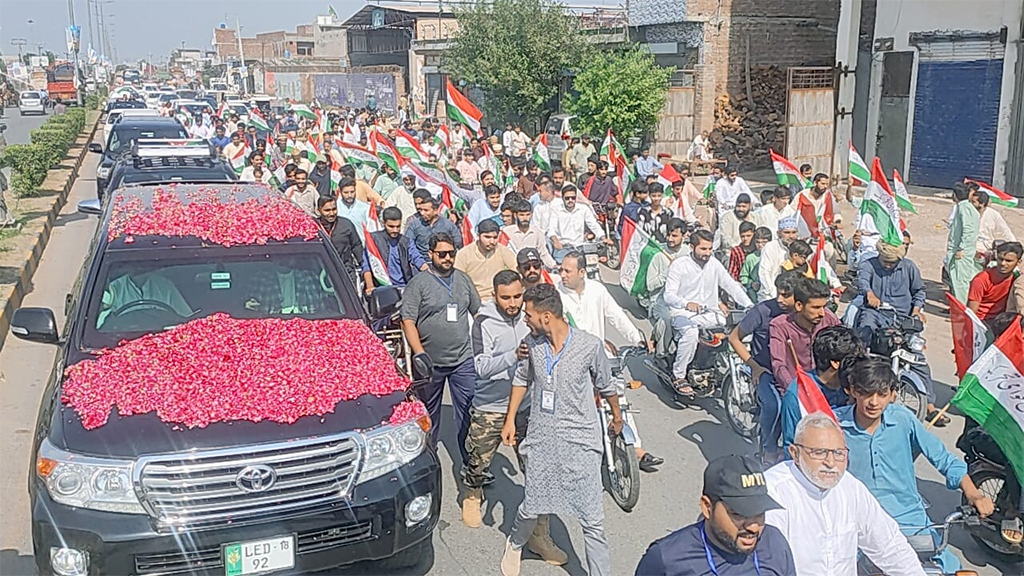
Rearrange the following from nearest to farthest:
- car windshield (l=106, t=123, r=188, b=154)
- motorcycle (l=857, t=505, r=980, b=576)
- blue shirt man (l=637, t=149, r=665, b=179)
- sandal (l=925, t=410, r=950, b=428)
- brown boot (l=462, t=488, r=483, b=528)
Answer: motorcycle (l=857, t=505, r=980, b=576), brown boot (l=462, t=488, r=483, b=528), sandal (l=925, t=410, r=950, b=428), blue shirt man (l=637, t=149, r=665, b=179), car windshield (l=106, t=123, r=188, b=154)

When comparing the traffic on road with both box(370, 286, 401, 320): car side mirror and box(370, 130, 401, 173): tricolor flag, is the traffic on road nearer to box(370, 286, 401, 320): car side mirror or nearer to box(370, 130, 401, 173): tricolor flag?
box(370, 286, 401, 320): car side mirror

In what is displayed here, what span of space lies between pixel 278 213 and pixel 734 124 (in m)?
20.1

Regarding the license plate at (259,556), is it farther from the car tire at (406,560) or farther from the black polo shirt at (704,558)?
the black polo shirt at (704,558)

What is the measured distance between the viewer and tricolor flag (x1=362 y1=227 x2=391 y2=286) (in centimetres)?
898

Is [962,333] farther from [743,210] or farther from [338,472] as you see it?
[743,210]

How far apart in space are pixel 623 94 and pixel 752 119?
375 centimetres

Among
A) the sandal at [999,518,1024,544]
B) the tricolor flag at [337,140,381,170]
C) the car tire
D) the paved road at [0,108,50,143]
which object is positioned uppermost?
the tricolor flag at [337,140,381,170]

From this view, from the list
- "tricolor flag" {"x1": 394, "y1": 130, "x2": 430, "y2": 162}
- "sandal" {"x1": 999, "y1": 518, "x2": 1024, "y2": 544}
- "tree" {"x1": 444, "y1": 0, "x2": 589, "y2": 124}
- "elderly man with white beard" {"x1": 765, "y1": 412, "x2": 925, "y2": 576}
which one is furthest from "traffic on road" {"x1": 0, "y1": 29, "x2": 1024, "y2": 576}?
"tree" {"x1": 444, "y1": 0, "x2": 589, "y2": 124}

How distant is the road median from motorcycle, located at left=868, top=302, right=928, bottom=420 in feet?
29.0

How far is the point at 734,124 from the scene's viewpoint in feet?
81.3

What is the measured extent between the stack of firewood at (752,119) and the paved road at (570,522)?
1547 centimetres

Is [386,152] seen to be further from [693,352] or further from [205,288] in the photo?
[205,288]

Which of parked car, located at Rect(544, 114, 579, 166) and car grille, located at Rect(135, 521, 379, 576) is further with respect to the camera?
parked car, located at Rect(544, 114, 579, 166)

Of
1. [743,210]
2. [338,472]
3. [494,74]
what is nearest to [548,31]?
[494,74]
